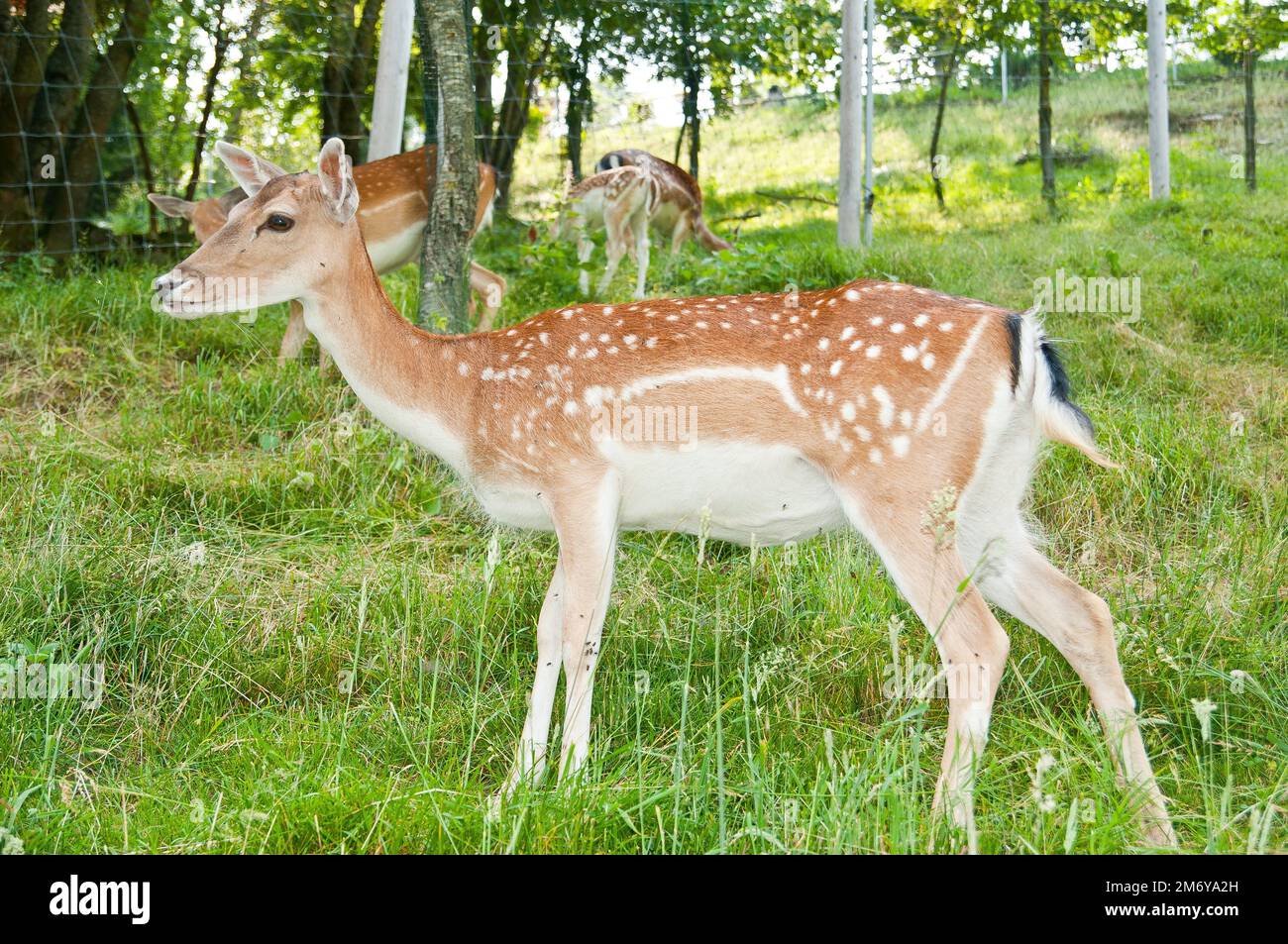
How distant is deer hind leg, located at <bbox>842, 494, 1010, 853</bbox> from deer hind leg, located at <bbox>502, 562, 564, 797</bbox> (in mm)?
990

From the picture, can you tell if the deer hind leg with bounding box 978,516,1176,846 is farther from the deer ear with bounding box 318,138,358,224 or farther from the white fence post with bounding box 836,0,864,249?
the white fence post with bounding box 836,0,864,249

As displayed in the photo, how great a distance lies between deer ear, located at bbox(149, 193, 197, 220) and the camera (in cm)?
607

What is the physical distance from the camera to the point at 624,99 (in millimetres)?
11867

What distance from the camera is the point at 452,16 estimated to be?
226 inches

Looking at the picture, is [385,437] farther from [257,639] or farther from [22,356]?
[22,356]

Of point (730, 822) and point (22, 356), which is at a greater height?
point (22, 356)

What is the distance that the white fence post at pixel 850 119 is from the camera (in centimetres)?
863

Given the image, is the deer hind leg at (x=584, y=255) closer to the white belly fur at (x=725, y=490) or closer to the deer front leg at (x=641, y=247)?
the deer front leg at (x=641, y=247)

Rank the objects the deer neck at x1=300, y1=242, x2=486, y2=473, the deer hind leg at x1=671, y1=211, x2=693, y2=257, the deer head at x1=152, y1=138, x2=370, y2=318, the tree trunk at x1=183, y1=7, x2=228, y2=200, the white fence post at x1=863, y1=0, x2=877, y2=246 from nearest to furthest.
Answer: the deer head at x1=152, y1=138, x2=370, y2=318
the deer neck at x1=300, y1=242, x2=486, y2=473
the white fence post at x1=863, y1=0, x2=877, y2=246
the tree trunk at x1=183, y1=7, x2=228, y2=200
the deer hind leg at x1=671, y1=211, x2=693, y2=257

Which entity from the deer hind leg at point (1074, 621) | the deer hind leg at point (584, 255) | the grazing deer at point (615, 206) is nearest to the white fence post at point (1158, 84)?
the grazing deer at point (615, 206)

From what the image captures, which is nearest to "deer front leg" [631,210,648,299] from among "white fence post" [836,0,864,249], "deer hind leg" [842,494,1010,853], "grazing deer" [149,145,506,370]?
"white fence post" [836,0,864,249]

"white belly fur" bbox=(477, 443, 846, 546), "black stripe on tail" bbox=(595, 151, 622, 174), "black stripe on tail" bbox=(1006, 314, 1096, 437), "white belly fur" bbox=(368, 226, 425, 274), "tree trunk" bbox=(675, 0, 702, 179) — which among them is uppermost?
"tree trunk" bbox=(675, 0, 702, 179)

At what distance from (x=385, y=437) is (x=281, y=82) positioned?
328 inches

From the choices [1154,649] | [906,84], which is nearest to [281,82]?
[906,84]
